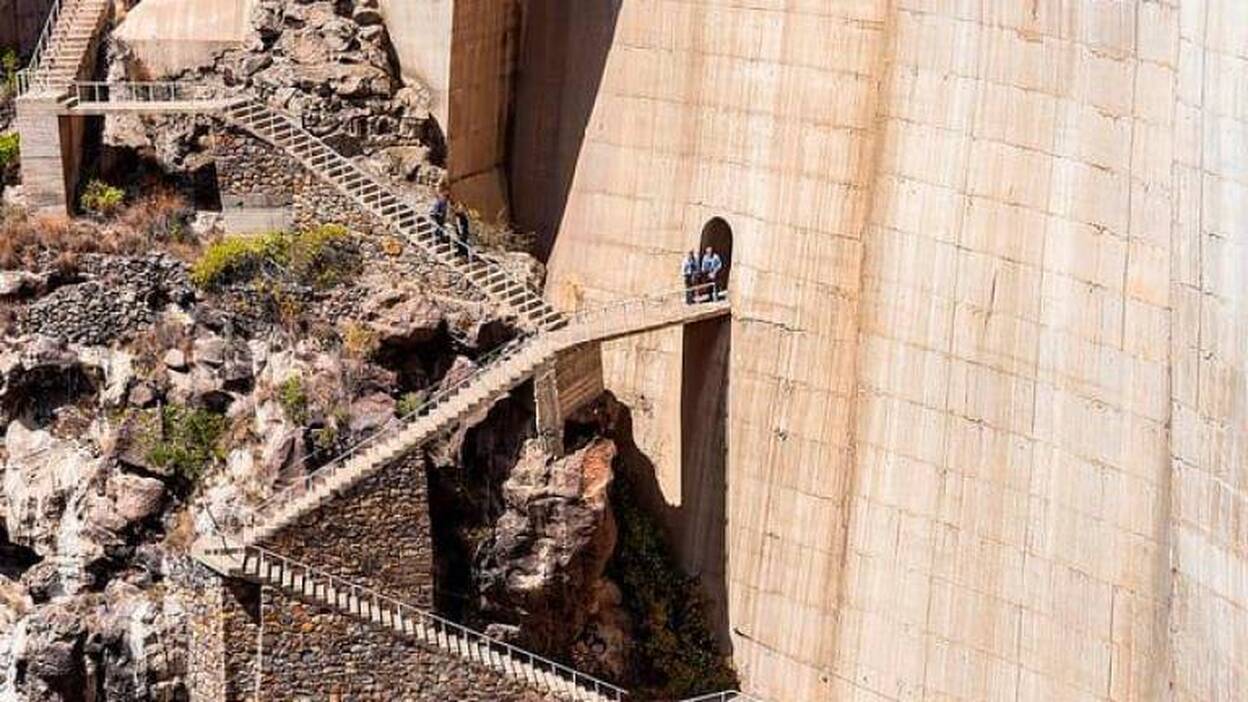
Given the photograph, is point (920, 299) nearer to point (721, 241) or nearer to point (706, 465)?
point (721, 241)

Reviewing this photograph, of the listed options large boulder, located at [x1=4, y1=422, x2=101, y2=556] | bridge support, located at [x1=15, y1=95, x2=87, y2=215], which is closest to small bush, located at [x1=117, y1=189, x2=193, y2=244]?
bridge support, located at [x1=15, y1=95, x2=87, y2=215]

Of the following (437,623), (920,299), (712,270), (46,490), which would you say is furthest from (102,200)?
(920,299)

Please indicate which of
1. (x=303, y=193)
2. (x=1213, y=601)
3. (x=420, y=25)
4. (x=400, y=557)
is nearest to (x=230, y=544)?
(x=400, y=557)

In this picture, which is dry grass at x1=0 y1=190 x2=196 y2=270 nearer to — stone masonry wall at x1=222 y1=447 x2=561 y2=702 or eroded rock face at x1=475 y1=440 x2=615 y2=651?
stone masonry wall at x1=222 y1=447 x2=561 y2=702

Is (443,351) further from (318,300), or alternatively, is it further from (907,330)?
(907,330)

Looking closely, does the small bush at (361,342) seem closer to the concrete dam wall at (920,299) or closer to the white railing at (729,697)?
the concrete dam wall at (920,299)
